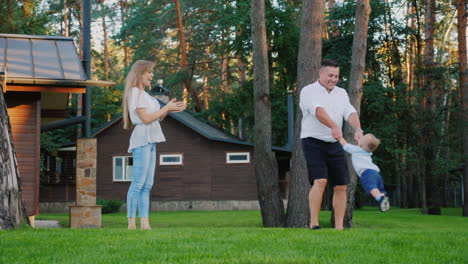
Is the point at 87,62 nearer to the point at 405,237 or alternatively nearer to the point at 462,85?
the point at 405,237

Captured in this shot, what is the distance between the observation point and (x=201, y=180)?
30.4m

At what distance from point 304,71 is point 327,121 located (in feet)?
21.5

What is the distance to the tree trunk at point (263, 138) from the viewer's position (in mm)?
14117

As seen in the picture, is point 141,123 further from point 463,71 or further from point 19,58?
point 463,71

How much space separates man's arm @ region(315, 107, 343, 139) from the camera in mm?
6449

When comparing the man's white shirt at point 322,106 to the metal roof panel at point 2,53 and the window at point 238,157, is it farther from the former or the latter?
the window at point 238,157

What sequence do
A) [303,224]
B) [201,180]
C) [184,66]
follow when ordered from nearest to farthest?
1. [303,224]
2. [201,180]
3. [184,66]

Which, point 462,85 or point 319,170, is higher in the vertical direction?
point 462,85

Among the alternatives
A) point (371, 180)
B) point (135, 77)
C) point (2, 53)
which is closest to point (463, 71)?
point (2, 53)

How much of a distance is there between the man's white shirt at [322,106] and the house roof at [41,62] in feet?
19.1

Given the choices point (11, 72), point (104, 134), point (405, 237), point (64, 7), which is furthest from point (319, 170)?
point (64, 7)

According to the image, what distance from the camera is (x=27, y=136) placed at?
1345cm

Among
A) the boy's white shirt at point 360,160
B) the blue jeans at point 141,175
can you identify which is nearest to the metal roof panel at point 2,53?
the blue jeans at point 141,175

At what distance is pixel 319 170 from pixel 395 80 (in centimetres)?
2516
